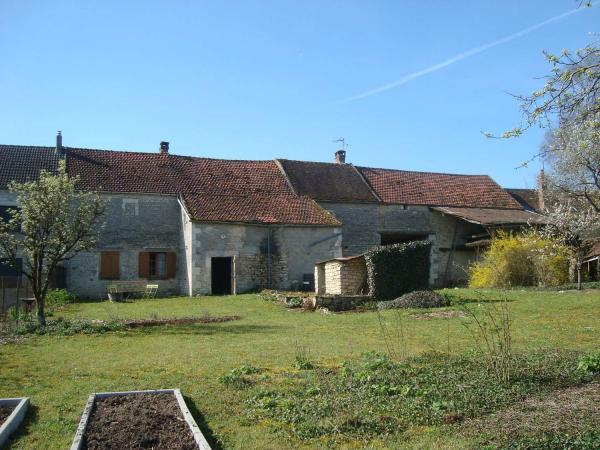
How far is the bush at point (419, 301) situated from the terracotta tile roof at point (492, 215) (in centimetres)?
1198

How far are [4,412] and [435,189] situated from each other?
3143 cm

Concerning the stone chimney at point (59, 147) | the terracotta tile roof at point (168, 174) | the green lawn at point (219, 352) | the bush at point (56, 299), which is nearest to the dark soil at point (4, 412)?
the green lawn at point (219, 352)

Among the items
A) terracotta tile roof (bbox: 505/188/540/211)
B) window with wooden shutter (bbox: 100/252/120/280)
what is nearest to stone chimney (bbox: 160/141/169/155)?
window with wooden shutter (bbox: 100/252/120/280)

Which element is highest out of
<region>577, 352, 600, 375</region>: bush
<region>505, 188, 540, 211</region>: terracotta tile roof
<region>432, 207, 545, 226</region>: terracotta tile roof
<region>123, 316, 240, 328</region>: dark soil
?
<region>505, 188, 540, 211</region>: terracotta tile roof

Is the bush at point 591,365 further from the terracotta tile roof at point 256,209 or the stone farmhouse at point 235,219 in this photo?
the terracotta tile roof at point 256,209

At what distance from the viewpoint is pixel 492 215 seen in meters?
31.4

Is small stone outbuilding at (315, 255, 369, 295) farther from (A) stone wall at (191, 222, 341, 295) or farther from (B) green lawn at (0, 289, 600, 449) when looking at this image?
(A) stone wall at (191, 222, 341, 295)

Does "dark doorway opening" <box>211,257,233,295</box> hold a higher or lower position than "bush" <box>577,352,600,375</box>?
higher

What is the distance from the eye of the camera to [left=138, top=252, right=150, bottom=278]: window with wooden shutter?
27.4 m

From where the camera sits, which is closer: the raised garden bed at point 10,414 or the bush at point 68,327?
the raised garden bed at point 10,414

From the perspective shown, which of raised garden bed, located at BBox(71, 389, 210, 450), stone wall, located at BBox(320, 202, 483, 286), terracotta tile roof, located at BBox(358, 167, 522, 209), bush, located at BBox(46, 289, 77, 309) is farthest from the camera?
terracotta tile roof, located at BBox(358, 167, 522, 209)

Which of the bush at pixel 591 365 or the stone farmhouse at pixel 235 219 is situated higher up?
the stone farmhouse at pixel 235 219

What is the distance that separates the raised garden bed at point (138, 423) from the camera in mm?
5145

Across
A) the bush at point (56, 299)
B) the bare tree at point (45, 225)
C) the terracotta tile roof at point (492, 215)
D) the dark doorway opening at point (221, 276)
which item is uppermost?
the terracotta tile roof at point (492, 215)
